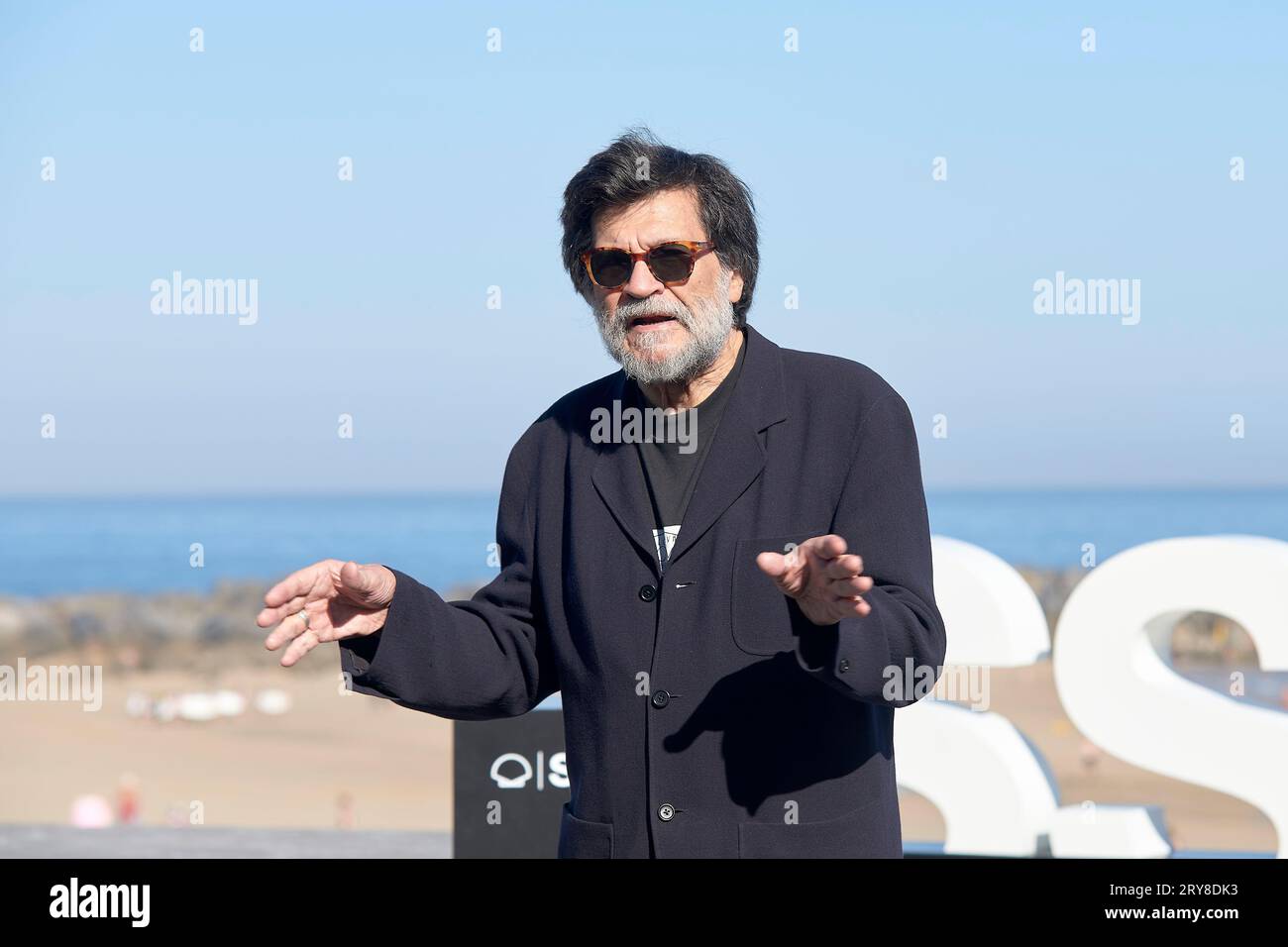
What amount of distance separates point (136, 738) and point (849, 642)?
24.5 m

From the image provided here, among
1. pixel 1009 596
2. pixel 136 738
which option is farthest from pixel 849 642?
pixel 136 738

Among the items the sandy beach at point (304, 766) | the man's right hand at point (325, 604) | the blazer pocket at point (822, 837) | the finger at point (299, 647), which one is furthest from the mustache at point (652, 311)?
the sandy beach at point (304, 766)

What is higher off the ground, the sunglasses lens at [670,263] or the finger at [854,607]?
the sunglasses lens at [670,263]

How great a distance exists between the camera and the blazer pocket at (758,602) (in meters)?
3.08

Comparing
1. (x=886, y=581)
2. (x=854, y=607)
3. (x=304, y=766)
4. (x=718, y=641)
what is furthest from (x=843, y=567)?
(x=304, y=766)

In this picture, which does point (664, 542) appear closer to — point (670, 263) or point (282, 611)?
point (670, 263)

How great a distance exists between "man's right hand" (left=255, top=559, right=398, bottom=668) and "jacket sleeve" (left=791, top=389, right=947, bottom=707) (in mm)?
920

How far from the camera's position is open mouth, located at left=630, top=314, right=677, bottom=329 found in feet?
11.0

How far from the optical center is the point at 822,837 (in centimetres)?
307

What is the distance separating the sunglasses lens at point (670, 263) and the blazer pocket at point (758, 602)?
67 centimetres

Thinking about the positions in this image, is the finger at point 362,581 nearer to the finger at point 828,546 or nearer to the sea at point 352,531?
the finger at point 828,546

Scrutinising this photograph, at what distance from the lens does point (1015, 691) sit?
27.8m

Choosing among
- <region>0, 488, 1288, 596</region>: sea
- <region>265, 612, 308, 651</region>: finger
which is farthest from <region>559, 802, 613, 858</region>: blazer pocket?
<region>0, 488, 1288, 596</region>: sea
